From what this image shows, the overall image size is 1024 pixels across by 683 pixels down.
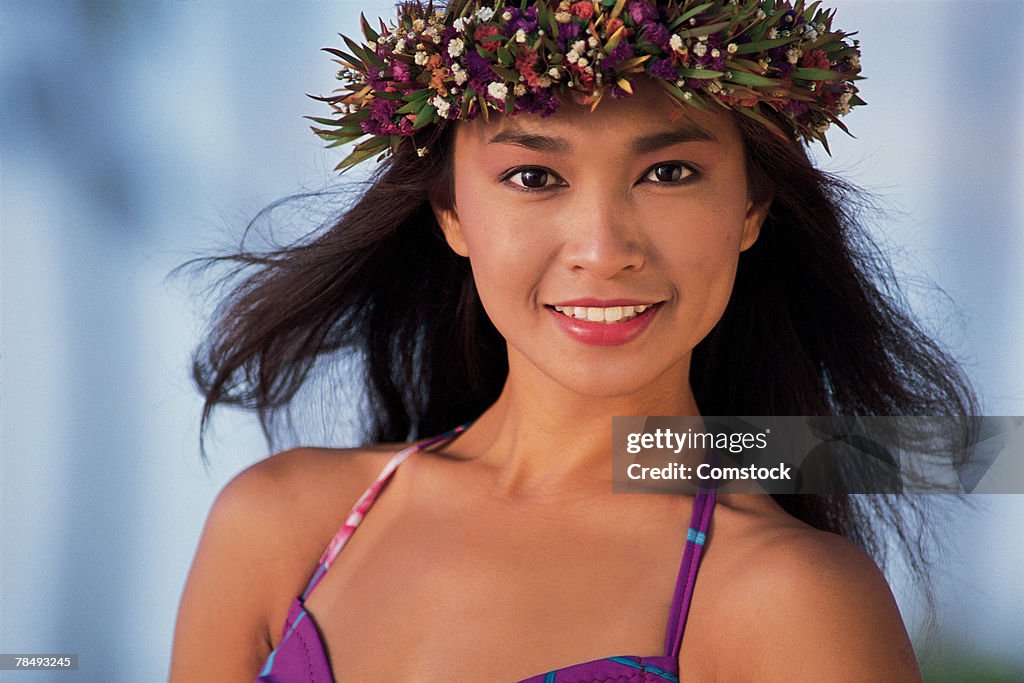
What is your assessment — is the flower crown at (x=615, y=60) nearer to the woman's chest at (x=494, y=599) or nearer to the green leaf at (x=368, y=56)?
the green leaf at (x=368, y=56)

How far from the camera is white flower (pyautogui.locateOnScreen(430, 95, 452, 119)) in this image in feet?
6.29

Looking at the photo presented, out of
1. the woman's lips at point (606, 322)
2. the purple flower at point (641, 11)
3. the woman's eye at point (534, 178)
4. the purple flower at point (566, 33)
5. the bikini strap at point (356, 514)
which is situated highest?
the purple flower at point (641, 11)

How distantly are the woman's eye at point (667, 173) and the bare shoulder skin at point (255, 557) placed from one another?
790mm

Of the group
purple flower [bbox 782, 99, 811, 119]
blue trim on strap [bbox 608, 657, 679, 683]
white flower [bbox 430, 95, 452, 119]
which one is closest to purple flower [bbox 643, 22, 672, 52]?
purple flower [bbox 782, 99, 811, 119]

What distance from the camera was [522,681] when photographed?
1815 millimetres

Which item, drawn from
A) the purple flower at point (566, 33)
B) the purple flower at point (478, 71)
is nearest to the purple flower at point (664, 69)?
the purple flower at point (566, 33)

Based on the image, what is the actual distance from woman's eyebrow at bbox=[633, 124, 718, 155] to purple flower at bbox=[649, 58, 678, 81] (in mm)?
80

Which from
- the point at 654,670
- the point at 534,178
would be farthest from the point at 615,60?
the point at 654,670

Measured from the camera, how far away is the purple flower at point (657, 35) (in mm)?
1755

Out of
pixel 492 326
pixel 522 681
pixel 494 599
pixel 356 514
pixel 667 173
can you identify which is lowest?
pixel 522 681

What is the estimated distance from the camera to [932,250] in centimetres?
300

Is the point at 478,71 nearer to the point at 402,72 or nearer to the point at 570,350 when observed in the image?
the point at 402,72

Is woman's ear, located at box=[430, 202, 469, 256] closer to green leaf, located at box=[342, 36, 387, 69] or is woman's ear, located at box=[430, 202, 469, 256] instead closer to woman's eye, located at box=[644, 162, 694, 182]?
green leaf, located at box=[342, 36, 387, 69]

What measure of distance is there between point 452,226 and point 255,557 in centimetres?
67
